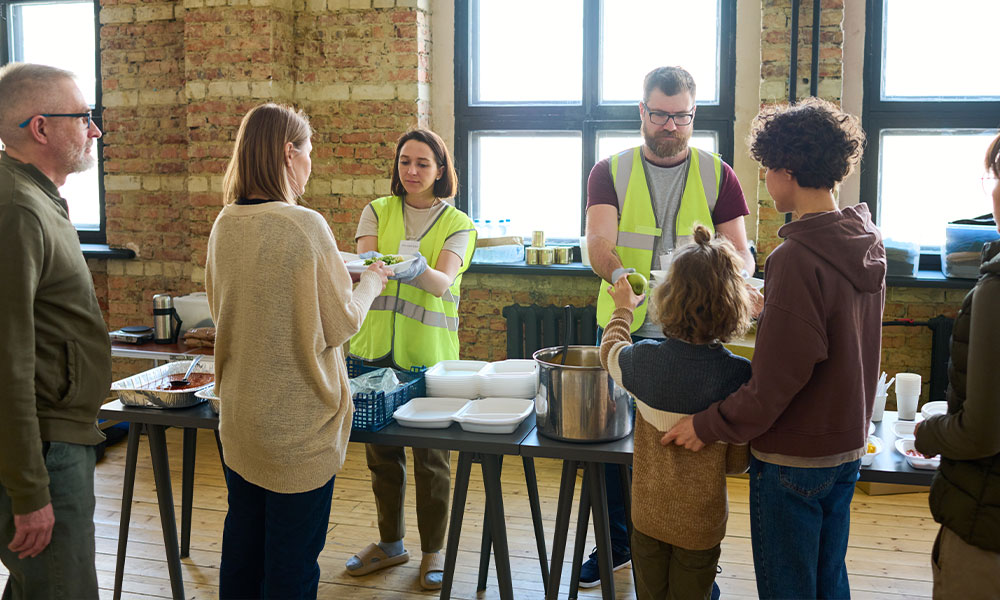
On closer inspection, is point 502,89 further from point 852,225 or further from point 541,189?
point 852,225

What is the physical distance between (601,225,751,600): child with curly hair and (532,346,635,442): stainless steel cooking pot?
150 mm

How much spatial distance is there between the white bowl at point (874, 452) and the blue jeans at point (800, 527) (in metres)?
0.25

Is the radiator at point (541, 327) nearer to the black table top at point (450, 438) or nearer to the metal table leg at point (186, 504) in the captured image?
the metal table leg at point (186, 504)

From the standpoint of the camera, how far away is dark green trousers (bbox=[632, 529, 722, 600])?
1.95 meters

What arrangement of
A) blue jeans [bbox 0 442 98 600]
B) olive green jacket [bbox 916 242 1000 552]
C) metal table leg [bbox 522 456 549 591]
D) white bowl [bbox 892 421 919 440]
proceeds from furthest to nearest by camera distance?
metal table leg [bbox 522 456 549 591], white bowl [bbox 892 421 919 440], blue jeans [bbox 0 442 98 600], olive green jacket [bbox 916 242 1000 552]

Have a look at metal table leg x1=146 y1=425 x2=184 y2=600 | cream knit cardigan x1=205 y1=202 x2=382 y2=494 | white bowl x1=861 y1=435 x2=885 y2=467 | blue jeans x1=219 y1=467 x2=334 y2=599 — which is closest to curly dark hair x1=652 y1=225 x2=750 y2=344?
white bowl x1=861 y1=435 x2=885 y2=467

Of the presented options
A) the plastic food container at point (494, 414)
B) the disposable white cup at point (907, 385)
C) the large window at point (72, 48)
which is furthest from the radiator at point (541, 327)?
the large window at point (72, 48)

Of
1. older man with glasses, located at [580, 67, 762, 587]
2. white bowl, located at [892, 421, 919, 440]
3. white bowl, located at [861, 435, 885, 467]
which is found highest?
older man with glasses, located at [580, 67, 762, 587]

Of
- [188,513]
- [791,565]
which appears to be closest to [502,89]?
[188,513]

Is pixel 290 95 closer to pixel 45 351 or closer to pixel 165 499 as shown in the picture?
pixel 165 499

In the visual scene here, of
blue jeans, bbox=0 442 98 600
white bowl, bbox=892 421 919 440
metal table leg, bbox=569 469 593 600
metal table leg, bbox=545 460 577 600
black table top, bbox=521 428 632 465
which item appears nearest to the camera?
blue jeans, bbox=0 442 98 600

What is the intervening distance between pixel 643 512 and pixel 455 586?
122cm

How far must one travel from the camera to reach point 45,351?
5.87 feet

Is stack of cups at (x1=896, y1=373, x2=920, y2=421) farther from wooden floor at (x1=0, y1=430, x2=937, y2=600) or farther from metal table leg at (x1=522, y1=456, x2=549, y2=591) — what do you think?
metal table leg at (x1=522, y1=456, x2=549, y2=591)
